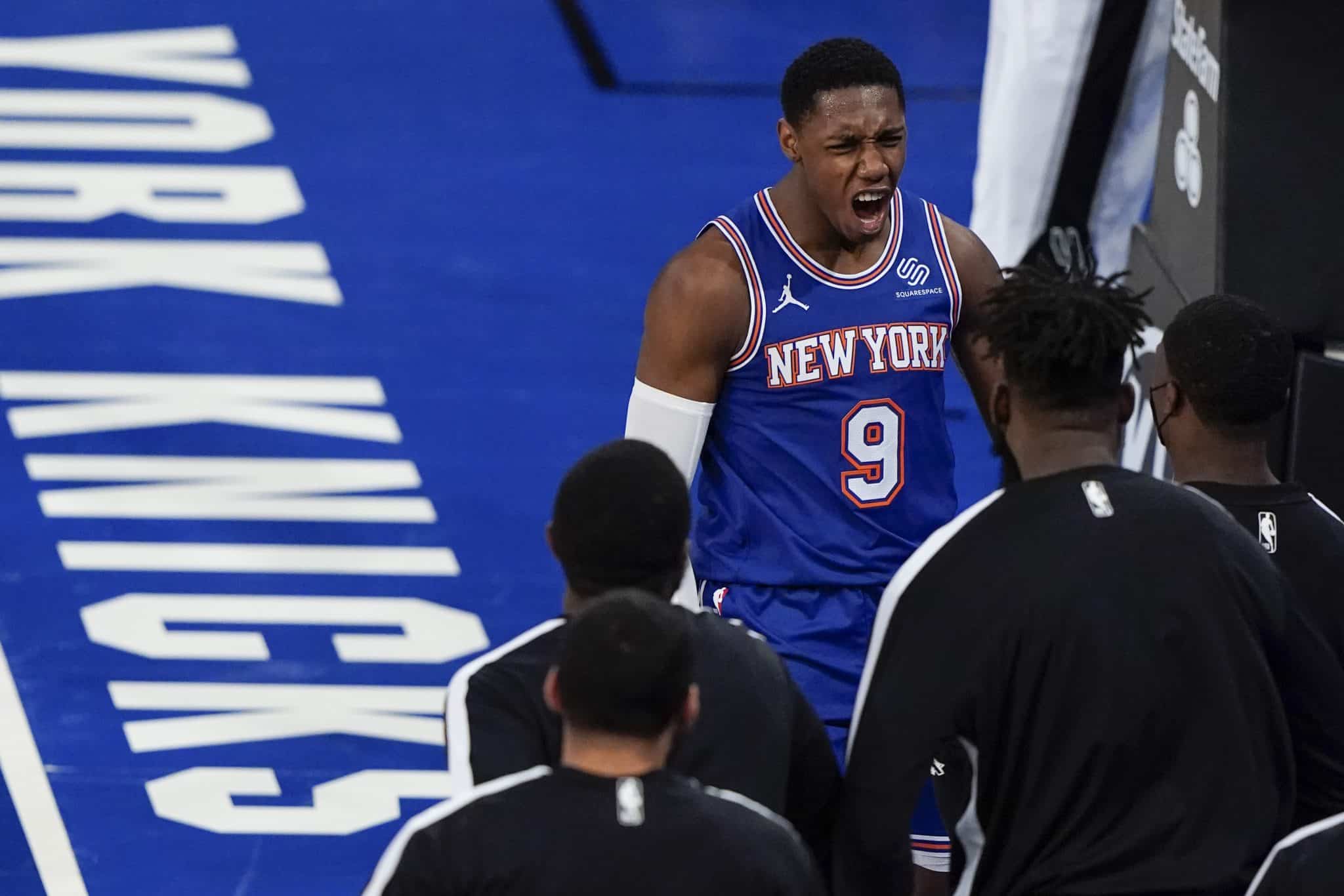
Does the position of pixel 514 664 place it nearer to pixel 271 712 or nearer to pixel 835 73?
pixel 835 73

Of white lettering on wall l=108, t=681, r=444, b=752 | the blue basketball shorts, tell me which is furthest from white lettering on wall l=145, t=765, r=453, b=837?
the blue basketball shorts

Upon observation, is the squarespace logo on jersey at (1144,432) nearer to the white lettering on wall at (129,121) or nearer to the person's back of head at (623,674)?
the person's back of head at (623,674)

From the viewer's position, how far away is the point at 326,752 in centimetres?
489

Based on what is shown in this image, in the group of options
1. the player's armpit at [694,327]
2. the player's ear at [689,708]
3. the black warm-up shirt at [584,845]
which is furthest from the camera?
the player's armpit at [694,327]

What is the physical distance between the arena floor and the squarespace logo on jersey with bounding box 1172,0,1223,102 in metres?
1.52

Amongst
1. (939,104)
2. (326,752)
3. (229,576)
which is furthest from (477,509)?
(939,104)

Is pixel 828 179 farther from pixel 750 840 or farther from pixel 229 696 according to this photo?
pixel 229 696

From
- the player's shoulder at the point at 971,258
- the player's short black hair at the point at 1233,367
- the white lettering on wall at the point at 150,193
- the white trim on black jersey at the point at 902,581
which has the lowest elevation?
the white trim on black jersey at the point at 902,581

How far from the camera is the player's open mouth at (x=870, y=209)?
3557 mm

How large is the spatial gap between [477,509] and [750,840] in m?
3.78


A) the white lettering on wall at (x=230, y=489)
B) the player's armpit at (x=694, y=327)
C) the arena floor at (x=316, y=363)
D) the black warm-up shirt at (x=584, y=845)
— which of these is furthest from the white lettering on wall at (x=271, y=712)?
the black warm-up shirt at (x=584, y=845)

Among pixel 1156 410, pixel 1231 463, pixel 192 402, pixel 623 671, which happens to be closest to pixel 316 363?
pixel 192 402

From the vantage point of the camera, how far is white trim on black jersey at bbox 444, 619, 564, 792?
8.35ft

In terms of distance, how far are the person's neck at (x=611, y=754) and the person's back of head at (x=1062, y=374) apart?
76 centimetres
